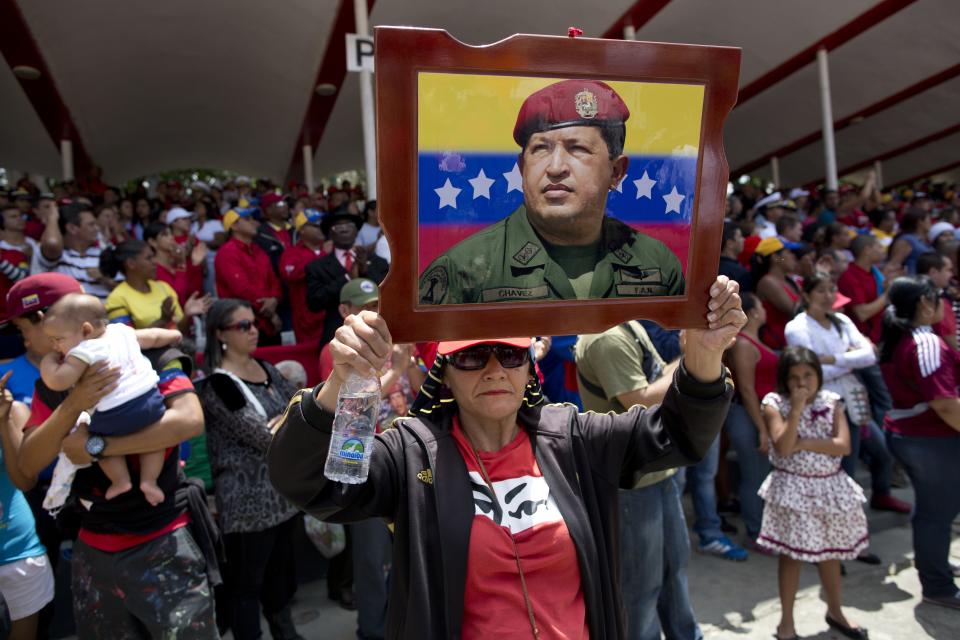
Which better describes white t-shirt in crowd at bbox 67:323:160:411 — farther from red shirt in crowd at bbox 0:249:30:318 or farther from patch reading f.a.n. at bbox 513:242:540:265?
red shirt in crowd at bbox 0:249:30:318

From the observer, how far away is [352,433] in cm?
155

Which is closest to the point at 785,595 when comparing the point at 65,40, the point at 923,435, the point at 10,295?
the point at 923,435

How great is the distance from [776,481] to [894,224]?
806cm

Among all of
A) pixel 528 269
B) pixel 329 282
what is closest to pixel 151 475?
pixel 528 269

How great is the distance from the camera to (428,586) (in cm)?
176

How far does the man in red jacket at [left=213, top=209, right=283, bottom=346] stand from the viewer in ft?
20.0

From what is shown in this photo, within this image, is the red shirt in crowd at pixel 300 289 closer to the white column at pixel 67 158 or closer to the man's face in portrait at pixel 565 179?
the man's face in portrait at pixel 565 179

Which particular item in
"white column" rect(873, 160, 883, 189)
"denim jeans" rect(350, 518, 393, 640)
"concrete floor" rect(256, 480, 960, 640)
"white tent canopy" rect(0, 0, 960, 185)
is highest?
"white tent canopy" rect(0, 0, 960, 185)

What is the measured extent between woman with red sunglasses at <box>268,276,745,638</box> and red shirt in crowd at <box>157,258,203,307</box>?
15.4 feet

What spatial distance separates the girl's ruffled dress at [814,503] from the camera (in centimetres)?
382

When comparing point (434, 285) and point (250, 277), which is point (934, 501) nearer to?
point (434, 285)

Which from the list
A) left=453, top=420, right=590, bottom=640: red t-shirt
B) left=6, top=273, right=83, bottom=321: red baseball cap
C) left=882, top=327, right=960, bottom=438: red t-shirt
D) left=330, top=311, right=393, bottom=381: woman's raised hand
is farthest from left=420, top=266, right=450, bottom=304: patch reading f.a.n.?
left=882, top=327, right=960, bottom=438: red t-shirt

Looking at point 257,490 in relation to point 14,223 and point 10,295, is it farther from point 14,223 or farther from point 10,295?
point 14,223

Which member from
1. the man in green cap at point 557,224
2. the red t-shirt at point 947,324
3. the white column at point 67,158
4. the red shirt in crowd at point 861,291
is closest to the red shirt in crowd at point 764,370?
the red t-shirt at point 947,324
